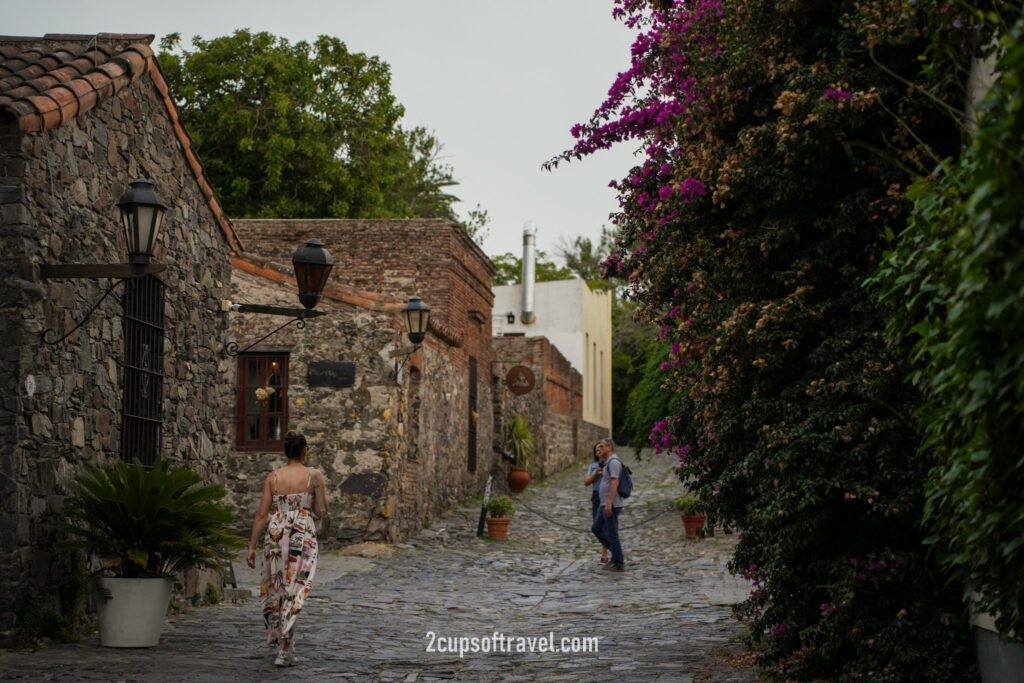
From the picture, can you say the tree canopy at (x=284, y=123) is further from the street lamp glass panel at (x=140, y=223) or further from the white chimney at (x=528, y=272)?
the street lamp glass panel at (x=140, y=223)

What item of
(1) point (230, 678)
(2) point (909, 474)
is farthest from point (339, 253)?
(2) point (909, 474)

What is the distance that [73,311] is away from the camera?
9219 millimetres

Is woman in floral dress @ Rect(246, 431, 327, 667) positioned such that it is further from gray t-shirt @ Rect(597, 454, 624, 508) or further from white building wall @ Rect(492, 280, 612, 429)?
white building wall @ Rect(492, 280, 612, 429)

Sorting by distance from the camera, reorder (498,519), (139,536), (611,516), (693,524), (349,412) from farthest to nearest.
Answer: (498,519)
(693,524)
(349,412)
(611,516)
(139,536)

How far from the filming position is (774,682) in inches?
279

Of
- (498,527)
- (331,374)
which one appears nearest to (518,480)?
(498,527)

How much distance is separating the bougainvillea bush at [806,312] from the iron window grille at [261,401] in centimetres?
1011

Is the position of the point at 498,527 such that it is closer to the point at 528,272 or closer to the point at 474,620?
the point at 474,620

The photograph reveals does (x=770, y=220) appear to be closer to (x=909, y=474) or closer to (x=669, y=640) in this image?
(x=909, y=474)

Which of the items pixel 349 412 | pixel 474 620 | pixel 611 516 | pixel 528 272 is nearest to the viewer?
pixel 474 620

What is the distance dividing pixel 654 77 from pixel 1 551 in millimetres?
6065

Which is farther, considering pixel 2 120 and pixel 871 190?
pixel 2 120

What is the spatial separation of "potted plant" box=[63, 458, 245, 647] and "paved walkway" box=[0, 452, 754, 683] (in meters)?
0.27

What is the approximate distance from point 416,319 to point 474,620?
602 centimetres
